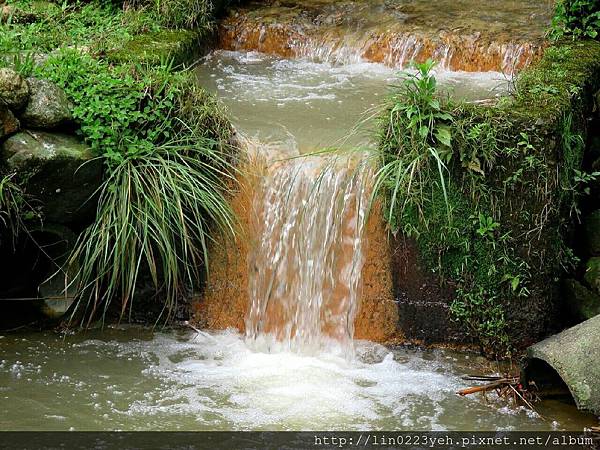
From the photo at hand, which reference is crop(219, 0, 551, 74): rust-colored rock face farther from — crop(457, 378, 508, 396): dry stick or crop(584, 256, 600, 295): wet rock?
crop(457, 378, 508, 396): dry stick

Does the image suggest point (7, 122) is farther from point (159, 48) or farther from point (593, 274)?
point (593, 274)

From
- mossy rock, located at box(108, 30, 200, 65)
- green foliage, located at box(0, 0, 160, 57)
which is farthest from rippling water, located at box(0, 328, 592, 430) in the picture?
green foliage, located at box(0, 0, 160, 57)

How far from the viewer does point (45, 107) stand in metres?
6.19

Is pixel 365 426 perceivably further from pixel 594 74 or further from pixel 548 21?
pixel 548 21

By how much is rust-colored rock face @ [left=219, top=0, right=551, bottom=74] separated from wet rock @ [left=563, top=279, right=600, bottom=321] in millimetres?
2591

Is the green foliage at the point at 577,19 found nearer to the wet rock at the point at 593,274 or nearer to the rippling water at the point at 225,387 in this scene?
the wet rock at the point at 593,274

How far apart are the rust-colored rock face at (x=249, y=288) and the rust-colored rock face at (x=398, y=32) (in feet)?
8.87

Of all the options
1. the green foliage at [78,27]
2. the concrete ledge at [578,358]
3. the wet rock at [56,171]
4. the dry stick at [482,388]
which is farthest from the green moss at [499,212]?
the green foliage at [78,27]

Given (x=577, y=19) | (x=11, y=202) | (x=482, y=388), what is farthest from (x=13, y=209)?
(x=577, y=19)

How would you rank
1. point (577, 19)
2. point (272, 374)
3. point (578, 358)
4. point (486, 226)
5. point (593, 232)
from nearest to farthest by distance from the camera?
point (578, 358), point (272, 374), point (486, 226), point (593, 232), point (577, 19)

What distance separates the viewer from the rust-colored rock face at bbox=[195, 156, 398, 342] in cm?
639

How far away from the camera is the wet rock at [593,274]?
6.32 meters

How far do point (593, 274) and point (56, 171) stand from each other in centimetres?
352

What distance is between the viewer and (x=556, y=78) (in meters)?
6.73
